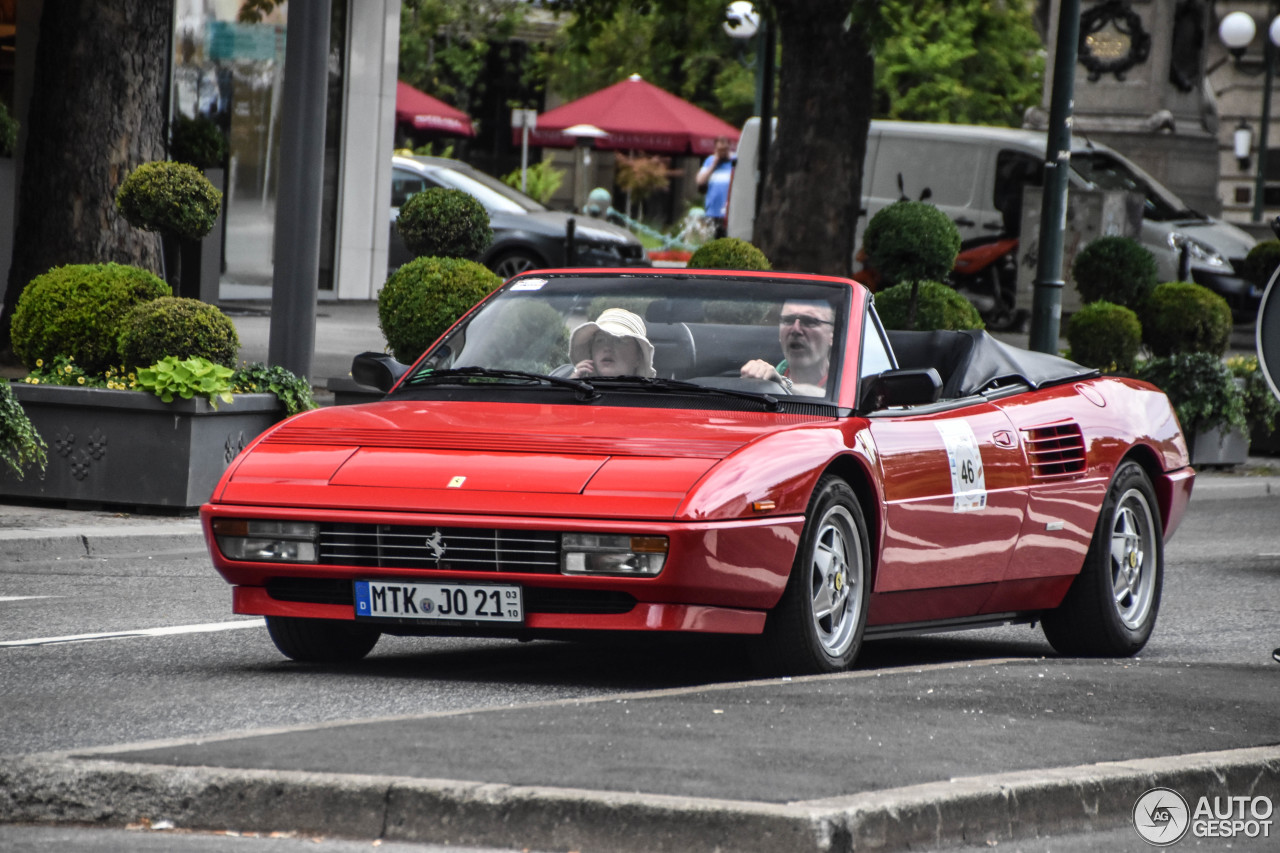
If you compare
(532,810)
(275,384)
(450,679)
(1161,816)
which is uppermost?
(275,384)

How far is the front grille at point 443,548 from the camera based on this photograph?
6.31 metres

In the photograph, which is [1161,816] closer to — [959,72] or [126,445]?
[126,445]

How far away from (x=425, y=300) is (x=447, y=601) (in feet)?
24.7

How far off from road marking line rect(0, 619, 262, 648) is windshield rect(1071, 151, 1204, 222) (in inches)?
825

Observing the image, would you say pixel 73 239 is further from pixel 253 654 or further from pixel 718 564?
pixel 718 564

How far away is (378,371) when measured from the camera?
307 inches

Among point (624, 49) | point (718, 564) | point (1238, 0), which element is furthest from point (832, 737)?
point (624, 49)

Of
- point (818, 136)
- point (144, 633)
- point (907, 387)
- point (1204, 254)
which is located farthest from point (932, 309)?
point (1204, 254)

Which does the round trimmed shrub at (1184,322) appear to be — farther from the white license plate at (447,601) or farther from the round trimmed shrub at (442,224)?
the white license plate at (447,601)

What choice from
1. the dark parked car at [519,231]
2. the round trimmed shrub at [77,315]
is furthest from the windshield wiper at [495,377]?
the dark parked car at [519,231]

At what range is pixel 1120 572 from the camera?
8.48m

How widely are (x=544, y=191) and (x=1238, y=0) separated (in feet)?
50.4

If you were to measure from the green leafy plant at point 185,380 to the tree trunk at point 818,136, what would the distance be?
24.0 feet

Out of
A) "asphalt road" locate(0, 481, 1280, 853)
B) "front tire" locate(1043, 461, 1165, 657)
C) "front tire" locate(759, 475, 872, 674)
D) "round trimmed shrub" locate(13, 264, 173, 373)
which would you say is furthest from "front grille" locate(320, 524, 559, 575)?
"round trimmed shrub" locate(13, 264, 173, 373)
